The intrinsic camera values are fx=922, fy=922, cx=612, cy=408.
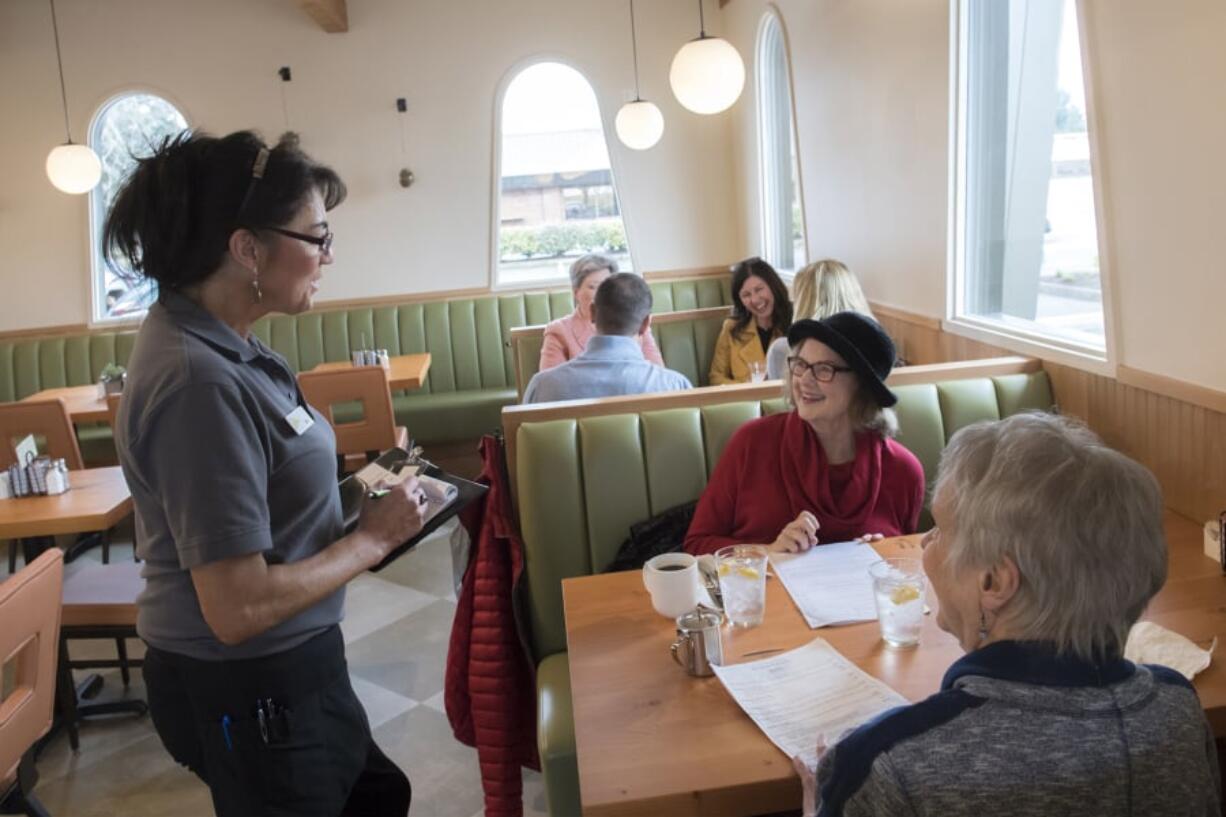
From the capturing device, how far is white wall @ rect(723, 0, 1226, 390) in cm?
197

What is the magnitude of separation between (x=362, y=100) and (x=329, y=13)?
2.18 feet

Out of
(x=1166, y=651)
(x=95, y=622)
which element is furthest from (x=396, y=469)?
(x=95, y=622)

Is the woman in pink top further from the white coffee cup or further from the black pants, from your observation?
the black pants

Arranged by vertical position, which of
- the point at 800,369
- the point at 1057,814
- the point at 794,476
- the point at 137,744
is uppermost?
the point at 800,369

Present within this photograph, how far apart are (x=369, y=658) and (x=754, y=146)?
415cm

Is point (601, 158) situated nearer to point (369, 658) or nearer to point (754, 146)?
point (754, 146)

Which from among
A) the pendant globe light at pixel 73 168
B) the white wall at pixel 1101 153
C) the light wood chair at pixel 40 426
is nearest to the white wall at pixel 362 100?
the white wall at pixel 1101 153

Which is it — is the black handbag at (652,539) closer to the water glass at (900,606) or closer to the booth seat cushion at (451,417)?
the water glass at (900,606)

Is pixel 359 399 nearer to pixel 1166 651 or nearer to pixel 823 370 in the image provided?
pixel 823 370

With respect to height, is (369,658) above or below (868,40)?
below

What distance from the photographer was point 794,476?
2039 millimetres

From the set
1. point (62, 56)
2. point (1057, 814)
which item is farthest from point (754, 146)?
point (1057, 814)

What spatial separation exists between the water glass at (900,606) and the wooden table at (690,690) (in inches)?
0.9

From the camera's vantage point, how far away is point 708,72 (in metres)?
4.03
